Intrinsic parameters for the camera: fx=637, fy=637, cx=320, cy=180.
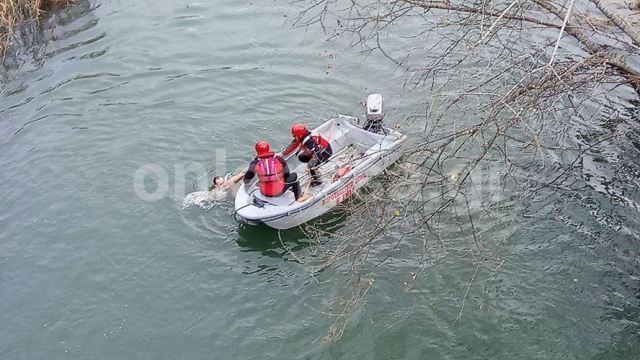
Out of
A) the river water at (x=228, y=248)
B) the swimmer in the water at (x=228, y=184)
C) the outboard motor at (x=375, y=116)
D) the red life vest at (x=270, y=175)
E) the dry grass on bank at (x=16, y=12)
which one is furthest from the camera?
the dry grass on bank at (x=16, y=12)

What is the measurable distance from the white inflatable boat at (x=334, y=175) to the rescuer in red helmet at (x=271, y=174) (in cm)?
19

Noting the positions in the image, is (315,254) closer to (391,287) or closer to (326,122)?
(391,287)

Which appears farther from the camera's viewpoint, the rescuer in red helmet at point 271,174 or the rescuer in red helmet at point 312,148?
the rescuer in red helmet at point 312,148

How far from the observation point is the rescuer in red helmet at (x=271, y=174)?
37.0 feet

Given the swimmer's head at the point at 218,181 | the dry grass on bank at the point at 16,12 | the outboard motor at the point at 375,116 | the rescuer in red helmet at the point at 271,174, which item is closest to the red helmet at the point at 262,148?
the rescuer in red helmet at the point at 271,174

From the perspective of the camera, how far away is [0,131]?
1482 cm

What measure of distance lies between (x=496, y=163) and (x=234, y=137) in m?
5.60

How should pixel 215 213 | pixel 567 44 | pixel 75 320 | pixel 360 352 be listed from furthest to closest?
pixel 567 44 → pixel 215 213 → pixel 75 320 → pixel 360 352

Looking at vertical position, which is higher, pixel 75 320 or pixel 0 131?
pixel 0 131

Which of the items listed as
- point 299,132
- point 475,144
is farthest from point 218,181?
point 475,144

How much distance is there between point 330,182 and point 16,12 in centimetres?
1226

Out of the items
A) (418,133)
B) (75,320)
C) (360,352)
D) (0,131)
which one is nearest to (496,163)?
(418,133)

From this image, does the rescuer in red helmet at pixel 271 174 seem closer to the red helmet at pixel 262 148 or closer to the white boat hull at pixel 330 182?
the red helmet at pixel 262 148

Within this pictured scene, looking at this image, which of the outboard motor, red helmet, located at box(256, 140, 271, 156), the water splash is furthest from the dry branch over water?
the water splash
